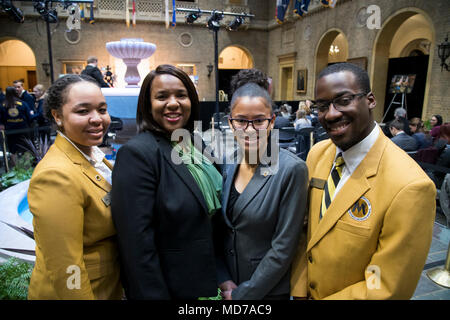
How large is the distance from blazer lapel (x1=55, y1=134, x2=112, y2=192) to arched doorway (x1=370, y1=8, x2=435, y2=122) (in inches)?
414

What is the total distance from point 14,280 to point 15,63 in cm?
1988

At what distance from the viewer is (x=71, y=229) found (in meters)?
1.07

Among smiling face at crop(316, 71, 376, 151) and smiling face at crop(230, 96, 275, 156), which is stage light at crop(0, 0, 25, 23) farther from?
smiling face at crop(316, 71, 376, 151)

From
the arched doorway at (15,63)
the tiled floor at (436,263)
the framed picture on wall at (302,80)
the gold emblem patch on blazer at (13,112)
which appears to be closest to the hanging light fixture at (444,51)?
the tiled floor at (436,263)

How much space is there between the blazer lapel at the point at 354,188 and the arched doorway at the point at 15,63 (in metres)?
20.5

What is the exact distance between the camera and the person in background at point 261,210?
1.18 m

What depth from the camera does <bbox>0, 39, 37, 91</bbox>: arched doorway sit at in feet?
55.9

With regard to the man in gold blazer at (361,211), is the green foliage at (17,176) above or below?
below

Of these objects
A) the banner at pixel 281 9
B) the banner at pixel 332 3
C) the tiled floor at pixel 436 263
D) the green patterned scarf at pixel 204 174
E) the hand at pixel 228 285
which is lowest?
the tiled floor at pixel 436 263

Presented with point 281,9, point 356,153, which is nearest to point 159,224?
point 356,153

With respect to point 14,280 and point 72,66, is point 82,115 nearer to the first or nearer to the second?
point 14,280

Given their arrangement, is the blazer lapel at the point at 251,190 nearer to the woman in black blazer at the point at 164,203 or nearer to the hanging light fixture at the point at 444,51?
the woman in black blazer at the point at 164,203

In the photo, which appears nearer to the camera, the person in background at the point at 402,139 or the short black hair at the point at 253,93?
the short black hair at the point at 253,93

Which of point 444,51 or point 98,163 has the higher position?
point 444,51
